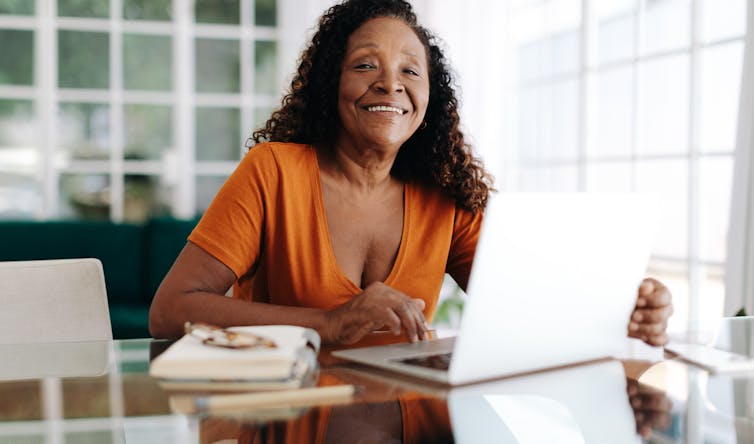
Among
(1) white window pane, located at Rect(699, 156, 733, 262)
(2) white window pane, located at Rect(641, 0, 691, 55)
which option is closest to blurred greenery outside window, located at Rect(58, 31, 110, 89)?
(2) white window pane, located at Rect(641, 0, 691, 55)

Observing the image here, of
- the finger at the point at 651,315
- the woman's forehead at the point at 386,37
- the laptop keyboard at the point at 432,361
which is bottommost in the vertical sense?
the laptop keyboard at the point at 432,361

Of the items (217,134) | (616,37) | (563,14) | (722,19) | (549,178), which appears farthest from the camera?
(217,134)

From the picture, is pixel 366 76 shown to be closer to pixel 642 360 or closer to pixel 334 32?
pixel 334 32

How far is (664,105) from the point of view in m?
3.37

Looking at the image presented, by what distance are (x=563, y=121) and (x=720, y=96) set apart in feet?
3.76

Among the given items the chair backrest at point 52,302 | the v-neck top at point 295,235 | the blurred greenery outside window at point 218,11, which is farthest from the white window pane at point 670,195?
the blurred greenery outside window at point 218,11

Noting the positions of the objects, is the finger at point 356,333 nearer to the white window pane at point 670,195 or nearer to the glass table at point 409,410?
the glass table at point 409,410

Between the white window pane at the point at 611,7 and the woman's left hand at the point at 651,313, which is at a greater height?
the white window pane at the point at 611,7

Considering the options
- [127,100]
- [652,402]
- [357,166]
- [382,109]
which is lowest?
[652,402]

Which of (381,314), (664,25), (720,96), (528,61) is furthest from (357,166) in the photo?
(528,61)

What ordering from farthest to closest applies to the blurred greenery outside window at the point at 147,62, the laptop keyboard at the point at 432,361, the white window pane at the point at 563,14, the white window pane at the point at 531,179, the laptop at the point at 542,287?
the blurred greenery outside window at the point at 147,62
the white window pane at the point at 531,179
the white window pane at the point at 563,14
the laptop keyboard at the point at 432,361
the laptop at the point at 542,287

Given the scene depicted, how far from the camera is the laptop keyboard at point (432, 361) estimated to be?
1.09 metres

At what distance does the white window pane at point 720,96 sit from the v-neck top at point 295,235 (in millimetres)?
1679

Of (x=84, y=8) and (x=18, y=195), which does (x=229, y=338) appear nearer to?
(x=18, y=195)
